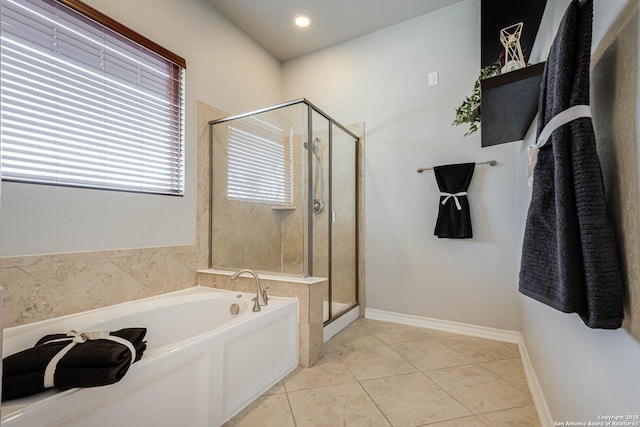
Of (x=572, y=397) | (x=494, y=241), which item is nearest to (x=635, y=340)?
(x=572, y=397)

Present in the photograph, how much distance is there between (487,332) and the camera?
2.45 m

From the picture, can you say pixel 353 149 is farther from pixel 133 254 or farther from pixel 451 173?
pixel 133 254

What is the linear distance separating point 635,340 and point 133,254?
2350 millimetres

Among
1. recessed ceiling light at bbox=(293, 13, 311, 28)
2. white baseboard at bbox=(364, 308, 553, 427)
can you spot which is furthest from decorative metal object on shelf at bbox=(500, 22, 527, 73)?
recessed ceiling light at bbox=(293, 13, 311, 28)

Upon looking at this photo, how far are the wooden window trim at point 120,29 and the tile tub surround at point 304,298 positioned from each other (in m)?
1.76

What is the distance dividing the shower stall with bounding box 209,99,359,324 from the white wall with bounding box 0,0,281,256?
0.28 meters

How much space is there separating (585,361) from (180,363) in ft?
4.96

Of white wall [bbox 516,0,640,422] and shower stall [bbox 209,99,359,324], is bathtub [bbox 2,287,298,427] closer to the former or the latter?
shower stall [bbox 209,99,359,324]

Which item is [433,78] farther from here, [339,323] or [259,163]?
[339,323]

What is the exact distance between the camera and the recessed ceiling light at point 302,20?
272 centimetres

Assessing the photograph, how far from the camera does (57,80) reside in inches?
64.1

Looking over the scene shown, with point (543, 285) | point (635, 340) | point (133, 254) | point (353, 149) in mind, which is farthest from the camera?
point (353, 149)

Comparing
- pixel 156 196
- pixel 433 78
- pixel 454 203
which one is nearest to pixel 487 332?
pixel 454 203

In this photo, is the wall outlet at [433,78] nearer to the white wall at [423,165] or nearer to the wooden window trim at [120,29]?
the white wall at [423,165]
